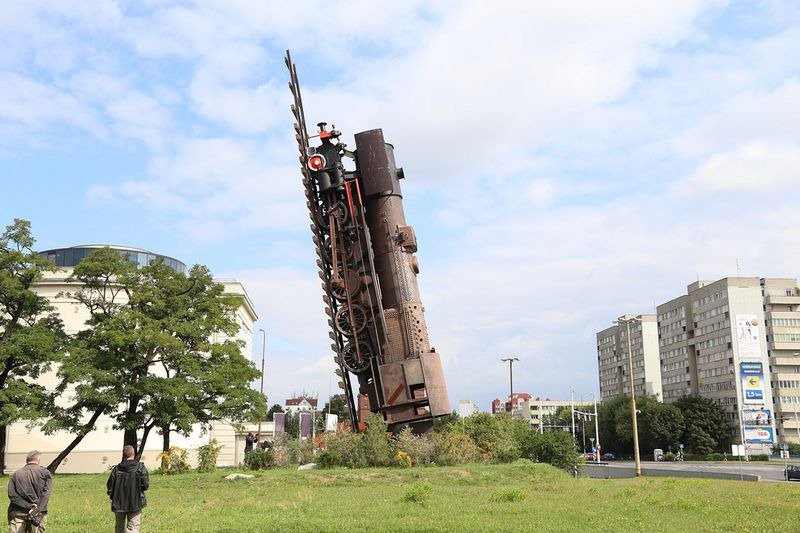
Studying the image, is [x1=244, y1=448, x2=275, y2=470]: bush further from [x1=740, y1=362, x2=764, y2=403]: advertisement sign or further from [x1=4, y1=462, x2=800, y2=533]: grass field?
[x1=740, y1=362, x2=764, y2=403]: advertisement sign

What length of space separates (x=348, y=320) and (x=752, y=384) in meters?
90.6

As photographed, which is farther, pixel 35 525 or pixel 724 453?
pixel 724 453

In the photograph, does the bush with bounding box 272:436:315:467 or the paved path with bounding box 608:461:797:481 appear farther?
the paved path with bounding box 608:461:797:481

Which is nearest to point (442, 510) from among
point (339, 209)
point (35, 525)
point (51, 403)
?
point (35, 525)

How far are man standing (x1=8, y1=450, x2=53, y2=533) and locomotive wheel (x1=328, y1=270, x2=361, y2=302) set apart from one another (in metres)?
19.3

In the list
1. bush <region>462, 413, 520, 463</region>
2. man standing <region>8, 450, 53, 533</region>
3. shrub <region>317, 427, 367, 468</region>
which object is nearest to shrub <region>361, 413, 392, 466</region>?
shrub <region>317, 427, 367, 468</region>

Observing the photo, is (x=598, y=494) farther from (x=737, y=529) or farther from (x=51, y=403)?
(x=51, y=403)

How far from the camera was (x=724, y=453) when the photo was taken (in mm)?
98062

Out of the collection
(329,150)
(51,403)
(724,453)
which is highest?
(329,150)

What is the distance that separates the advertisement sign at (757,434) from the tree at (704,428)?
239cm

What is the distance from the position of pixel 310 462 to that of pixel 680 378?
10929 cm

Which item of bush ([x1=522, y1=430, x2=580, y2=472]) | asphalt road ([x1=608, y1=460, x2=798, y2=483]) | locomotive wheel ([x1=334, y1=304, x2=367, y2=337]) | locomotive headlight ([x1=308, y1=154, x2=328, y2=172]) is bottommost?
asphalt road ([x1=608, y1=460, x2=798, y2=483])

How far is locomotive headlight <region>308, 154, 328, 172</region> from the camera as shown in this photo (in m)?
31.2

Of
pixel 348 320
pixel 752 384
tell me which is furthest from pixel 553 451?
pixel 752 384
